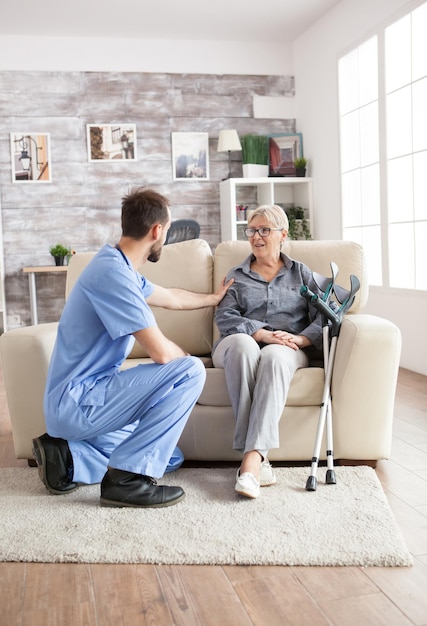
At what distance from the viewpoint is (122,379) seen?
255 cm

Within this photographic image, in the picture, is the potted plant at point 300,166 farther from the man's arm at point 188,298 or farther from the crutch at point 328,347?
the crutch at point 328,347

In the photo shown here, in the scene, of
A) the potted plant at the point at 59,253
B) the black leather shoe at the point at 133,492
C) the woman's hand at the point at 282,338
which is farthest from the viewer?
the potted plant at the point at 59,253

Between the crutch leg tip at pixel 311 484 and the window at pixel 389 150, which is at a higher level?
the window at pixel 389 150

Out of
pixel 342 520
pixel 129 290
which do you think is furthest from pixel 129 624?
pixel 129 290

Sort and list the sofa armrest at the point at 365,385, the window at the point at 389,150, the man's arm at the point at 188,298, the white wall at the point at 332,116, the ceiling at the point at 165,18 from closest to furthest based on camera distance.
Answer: the sofa armrest at the point at 365,385, the man's arm at the point at 188,298, the window at the point at 389,150, the white wall at the point at 332,116, the ceiling at the point at 165,18

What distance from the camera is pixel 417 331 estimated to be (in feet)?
16.5

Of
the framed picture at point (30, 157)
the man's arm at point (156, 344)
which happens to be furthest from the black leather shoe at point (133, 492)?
the framed picture at point (30, 157)

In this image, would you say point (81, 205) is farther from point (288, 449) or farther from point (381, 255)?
point (288, 449)

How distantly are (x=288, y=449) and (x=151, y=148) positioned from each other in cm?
473

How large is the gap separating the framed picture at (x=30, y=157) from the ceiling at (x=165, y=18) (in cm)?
95

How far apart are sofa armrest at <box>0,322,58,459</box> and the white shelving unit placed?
4.08 meters

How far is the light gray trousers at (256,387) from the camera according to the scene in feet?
8.70

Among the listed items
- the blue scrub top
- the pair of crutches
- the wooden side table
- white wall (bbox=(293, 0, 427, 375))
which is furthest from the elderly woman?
the wooden side table

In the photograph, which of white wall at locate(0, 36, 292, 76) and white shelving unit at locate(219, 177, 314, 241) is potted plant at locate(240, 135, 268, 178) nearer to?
white shelving unit at locate(219, 177, 314, 241)
